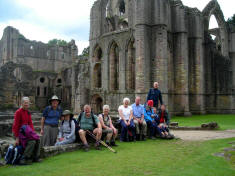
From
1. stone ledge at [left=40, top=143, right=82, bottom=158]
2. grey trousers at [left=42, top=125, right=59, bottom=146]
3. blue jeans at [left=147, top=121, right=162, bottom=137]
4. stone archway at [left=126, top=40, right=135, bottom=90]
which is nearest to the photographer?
stone ledge at [left=40, top=143, right=82, bottom=158]

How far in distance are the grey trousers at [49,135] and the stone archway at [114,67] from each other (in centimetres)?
1862

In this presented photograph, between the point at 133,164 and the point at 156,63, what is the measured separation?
16.9m

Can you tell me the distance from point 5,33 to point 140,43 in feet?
126

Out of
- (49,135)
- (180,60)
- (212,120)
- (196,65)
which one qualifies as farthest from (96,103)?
(49,135)

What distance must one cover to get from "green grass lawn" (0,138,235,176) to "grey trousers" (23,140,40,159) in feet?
0.90

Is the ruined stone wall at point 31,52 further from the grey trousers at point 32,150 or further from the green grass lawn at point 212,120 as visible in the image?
the grey trousers at point 32,150

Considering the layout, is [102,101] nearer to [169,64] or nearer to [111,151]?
[169,64]

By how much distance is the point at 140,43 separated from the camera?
854 inches

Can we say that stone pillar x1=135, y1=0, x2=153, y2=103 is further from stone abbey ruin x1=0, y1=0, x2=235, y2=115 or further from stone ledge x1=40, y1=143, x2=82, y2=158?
stone ledge x1=40, y1=143, x2=82, y2=158

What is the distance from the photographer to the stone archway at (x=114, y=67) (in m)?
26.1

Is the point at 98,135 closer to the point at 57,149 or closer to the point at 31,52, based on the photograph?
the point at 57,149

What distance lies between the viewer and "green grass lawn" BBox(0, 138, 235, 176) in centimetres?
489

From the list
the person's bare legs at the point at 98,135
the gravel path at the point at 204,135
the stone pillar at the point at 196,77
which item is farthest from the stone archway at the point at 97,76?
the person's bare legs at the point at 98,135

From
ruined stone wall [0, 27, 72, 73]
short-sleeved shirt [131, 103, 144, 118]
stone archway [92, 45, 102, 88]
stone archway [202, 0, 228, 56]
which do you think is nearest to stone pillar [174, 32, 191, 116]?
stone archway [202, 0, 228, 56]
